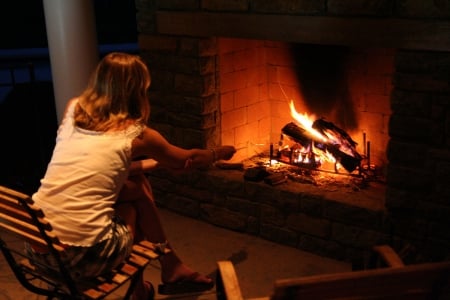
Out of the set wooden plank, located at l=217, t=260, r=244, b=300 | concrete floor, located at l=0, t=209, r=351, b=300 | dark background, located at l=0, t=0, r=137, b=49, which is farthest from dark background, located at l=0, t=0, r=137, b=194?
wooden plank, located at l=217, t=260, r=244, b=300

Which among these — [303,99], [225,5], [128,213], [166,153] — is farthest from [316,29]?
[128,213]

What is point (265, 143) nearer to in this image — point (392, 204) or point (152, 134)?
point (392, 204)

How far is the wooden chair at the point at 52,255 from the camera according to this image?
2.32 metres

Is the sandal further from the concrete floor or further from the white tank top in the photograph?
the white tank top

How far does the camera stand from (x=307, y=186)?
395cm

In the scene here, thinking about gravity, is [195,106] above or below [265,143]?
above

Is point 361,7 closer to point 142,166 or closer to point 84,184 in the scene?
point 142,166

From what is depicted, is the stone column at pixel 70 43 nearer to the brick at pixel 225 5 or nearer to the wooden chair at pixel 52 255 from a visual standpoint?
the brick at pixel 225 5

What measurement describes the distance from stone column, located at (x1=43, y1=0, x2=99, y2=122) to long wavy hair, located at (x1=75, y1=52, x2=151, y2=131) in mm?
1736

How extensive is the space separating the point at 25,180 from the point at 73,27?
152cm

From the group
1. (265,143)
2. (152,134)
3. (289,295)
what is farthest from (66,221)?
(265,143)

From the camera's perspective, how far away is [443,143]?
3.23m

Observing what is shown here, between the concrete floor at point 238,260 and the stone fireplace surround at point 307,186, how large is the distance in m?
0.10

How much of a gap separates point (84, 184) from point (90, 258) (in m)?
0.31
